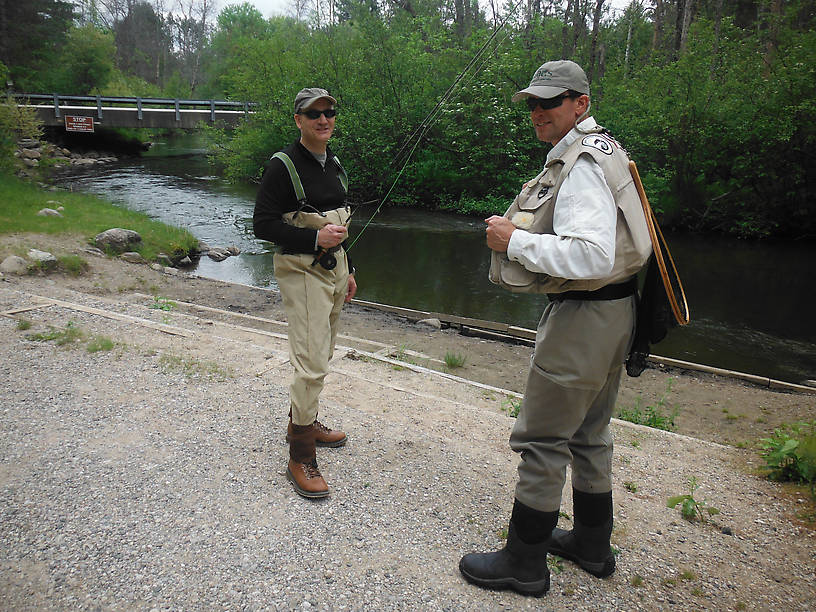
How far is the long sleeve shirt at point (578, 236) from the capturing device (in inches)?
90.0

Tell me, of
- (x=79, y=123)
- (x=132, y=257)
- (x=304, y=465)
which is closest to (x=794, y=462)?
(x=304, y=465)

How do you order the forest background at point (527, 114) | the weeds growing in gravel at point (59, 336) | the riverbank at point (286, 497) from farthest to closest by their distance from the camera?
the forest background at point (527, 114) < the weeds growing in gravel at point (59, 336) < the riverbank at point (286, 497)

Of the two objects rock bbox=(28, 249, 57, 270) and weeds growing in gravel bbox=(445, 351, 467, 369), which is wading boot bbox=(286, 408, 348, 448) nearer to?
weeds growing in gravel bbox=(445, 351, 467, 369)

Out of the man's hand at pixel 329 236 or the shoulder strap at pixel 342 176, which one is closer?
the man's hand at pixel 329 236

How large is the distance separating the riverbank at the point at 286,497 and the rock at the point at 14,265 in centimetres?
405

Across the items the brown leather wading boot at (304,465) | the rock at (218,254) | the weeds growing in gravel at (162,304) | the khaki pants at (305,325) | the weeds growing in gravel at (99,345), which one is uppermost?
the khaki pants at (305,325)

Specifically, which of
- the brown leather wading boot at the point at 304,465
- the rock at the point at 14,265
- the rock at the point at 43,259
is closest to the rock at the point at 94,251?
the rock at the point at 43,259

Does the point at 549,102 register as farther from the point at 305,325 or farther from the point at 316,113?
the point at 305,325

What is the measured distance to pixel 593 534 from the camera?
284 centimetres

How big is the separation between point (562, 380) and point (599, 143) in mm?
1006

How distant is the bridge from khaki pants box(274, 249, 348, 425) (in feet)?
98.4

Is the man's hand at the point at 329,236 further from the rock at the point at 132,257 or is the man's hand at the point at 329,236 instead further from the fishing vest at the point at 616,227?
the rock at the point at 132,257

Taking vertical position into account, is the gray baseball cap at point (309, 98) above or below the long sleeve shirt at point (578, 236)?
above

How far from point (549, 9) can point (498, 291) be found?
22235 millimetres
